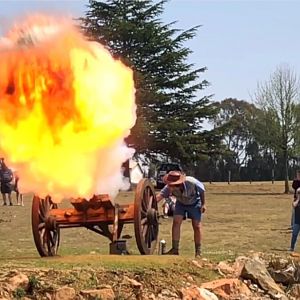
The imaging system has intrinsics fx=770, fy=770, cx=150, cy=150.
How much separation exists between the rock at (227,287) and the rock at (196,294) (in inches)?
6.7

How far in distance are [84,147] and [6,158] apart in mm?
1341

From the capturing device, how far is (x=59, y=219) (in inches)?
512

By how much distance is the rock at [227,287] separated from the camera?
36.5ft

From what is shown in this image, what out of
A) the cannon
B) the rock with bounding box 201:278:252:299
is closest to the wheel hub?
the cannon

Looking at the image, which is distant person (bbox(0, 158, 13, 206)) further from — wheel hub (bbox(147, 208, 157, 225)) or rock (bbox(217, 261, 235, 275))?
rock (bbox(217, 261, 235, 275))

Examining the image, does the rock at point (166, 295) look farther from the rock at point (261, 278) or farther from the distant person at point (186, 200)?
the distant person at point (186, 200)

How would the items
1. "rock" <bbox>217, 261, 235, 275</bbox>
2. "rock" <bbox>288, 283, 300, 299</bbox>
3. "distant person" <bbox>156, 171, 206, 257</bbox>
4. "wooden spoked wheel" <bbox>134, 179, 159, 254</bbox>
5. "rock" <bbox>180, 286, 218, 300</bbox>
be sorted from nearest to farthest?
"rock" <bbox>180, 286, 218, 300</bbox>
"rock" <bbox>217, 261, 235, 275</bbox>
"rock" <bbox>288, 283, 300, 299</bbox>
"wooden spoked wheel" <bbox>134, 179, 159, 254</bbox>
"distant person" <bbox>156, 171, 206, 257</bbox>

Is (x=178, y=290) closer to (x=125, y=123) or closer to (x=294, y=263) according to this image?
(x=294, y=263)

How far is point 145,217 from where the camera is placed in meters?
13.1

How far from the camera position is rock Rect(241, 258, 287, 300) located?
11.8 metres

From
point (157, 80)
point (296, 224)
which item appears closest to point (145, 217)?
point (296, 224)

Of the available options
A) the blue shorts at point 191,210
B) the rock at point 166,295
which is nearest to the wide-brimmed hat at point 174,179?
the blue shorts at point 191,210

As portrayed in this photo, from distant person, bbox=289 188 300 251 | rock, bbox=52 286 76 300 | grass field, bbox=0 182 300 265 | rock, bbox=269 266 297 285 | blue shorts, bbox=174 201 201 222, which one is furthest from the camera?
distant person, bbox=289 188 300 251

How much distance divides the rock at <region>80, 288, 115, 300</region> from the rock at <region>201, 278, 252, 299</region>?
1.55 m
